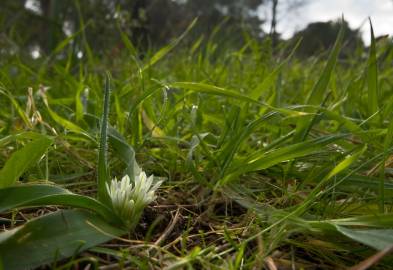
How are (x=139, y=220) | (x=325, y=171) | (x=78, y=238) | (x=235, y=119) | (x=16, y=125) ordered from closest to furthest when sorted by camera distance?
(x=78, y=238) → (x=139, y=220) → (x=325, y=171) → (x=235, y=119) → (x=16, y=125)

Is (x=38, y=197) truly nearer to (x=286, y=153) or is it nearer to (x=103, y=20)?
(x=286, y=153)

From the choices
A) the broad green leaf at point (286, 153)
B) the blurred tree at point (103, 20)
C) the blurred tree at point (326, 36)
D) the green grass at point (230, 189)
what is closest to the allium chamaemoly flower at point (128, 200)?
the green grass at point (230, 189)

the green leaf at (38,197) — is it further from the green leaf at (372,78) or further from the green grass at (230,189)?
the green leaf at (372,78)

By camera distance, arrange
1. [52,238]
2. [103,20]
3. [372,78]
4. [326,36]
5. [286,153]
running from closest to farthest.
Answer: [52,238], [286,153], [372,78], [103,20], [326,36]

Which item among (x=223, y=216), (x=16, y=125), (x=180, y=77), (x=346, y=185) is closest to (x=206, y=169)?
(x=223, y=216)

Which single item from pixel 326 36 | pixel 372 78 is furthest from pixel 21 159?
pixel 326 36

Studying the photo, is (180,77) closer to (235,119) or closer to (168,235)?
(235,119)
